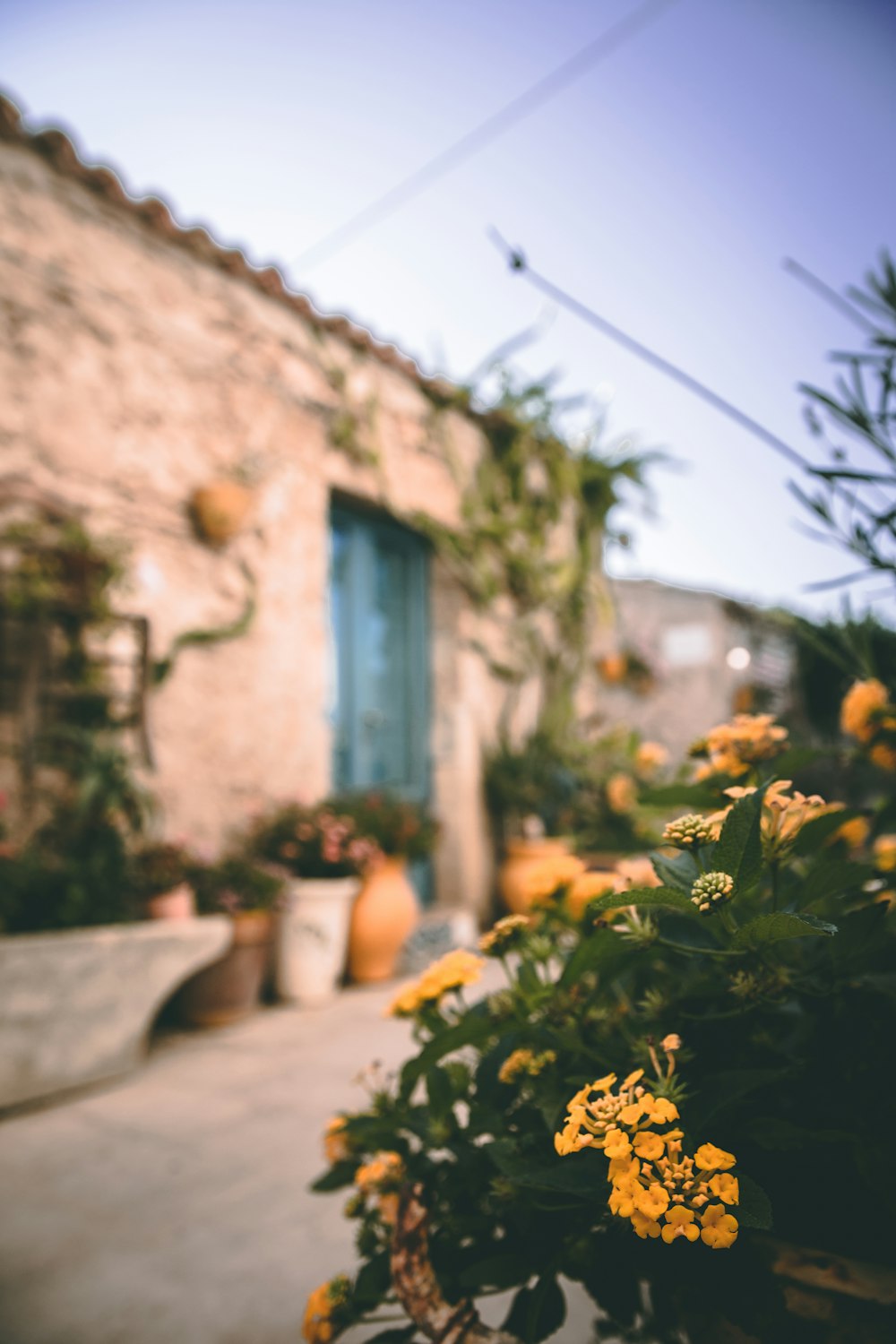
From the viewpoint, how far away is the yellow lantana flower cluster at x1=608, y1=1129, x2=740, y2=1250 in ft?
1.67

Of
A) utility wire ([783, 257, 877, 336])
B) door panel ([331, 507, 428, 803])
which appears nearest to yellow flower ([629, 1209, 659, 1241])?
utility wire ([783, 257, 877, 336])

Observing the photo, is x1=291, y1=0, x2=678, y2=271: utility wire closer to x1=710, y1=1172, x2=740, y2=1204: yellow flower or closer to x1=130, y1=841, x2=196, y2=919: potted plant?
x1=130, y1=841, x2=196, y2=919: potted plant

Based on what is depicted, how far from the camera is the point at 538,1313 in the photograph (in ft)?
2.06

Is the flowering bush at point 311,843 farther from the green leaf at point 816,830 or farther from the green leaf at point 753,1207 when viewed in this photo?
the green leaf at point 753,1207

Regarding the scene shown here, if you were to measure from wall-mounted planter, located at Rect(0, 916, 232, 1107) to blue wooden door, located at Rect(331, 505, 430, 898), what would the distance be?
5.46ft

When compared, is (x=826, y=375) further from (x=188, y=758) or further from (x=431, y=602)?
(x=431, y=602)

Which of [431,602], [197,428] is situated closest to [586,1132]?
[197,428]

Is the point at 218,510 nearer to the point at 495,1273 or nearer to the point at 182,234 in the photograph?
the point at 182,234

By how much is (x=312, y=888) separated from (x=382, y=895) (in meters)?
0.43

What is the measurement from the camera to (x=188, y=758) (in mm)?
3256

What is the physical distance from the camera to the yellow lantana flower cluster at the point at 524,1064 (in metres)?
0.76

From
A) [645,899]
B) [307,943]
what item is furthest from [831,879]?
[307,943]

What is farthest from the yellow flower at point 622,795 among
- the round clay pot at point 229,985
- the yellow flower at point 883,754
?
the yellow flower at point 883,754

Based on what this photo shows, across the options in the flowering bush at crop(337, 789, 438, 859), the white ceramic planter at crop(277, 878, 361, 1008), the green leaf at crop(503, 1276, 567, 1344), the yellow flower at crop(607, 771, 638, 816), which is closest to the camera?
the green leaf at crop(503, 1276, 567, 1344)
